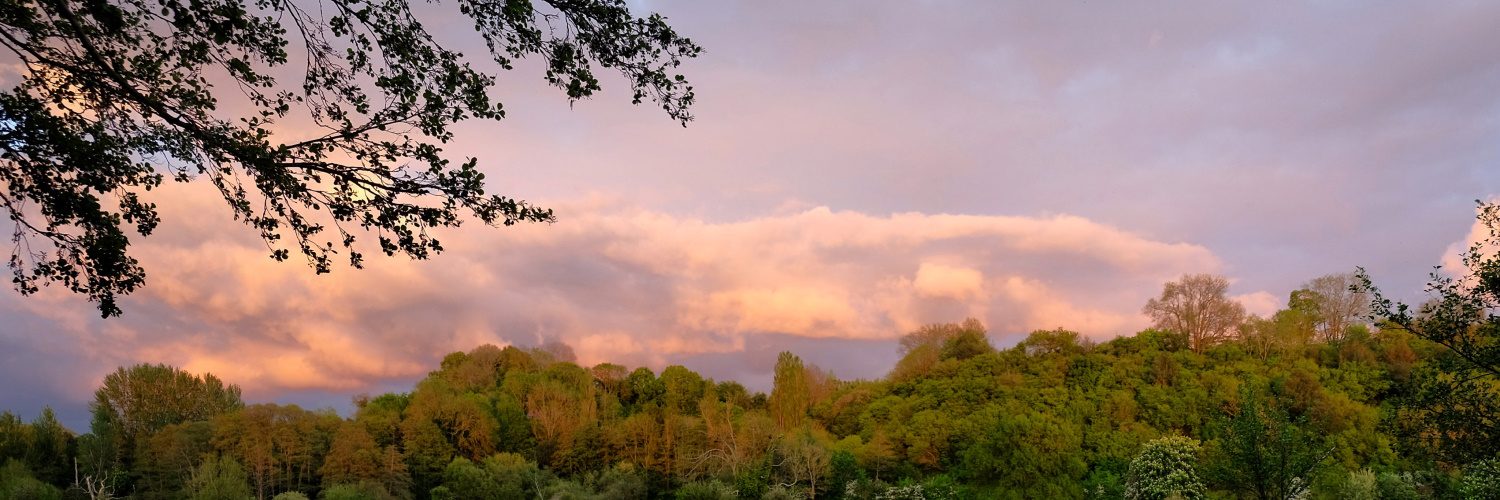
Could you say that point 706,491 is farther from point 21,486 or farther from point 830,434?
point 21,486

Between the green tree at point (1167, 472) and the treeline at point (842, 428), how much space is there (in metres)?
0.11

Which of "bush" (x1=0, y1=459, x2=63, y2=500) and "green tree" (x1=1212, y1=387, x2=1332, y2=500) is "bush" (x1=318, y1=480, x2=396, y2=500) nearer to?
"bush" (x1=0, y1=459, x2=63, y2=500)

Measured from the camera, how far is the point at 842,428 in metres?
59.1

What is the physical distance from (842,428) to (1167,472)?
2476 cm

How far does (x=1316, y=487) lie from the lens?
118 ft

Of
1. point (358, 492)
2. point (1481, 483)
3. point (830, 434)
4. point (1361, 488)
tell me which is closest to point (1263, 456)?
point (1481, 483)

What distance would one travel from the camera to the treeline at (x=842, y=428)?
43.0 m

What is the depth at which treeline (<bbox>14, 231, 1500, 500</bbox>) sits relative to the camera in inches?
1692

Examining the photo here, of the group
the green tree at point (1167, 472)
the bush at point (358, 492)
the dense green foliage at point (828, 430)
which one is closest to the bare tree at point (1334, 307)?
the dense green foliage at point (828, 430)

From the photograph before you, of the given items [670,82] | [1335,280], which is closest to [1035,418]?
[1335,280]

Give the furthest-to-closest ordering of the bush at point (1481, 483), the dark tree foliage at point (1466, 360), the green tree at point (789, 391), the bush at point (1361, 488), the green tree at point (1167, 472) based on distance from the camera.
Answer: the green tree at point (789, 391), the green tree at point (1167, 472), the bush at point (1361, 488), the bush at point (1481, 483), the dark tree foliage at point (1466, 360)

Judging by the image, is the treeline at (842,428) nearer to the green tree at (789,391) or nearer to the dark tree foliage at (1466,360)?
the green tree at (789,391)

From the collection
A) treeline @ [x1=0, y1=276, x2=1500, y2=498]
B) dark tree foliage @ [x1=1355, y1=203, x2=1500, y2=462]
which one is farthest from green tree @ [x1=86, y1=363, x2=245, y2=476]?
dark tree foliage @ [x1=1355, y1=203, x2=1500, y2=462]

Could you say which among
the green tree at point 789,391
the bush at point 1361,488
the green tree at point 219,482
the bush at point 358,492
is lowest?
the bush at point 1361,488
